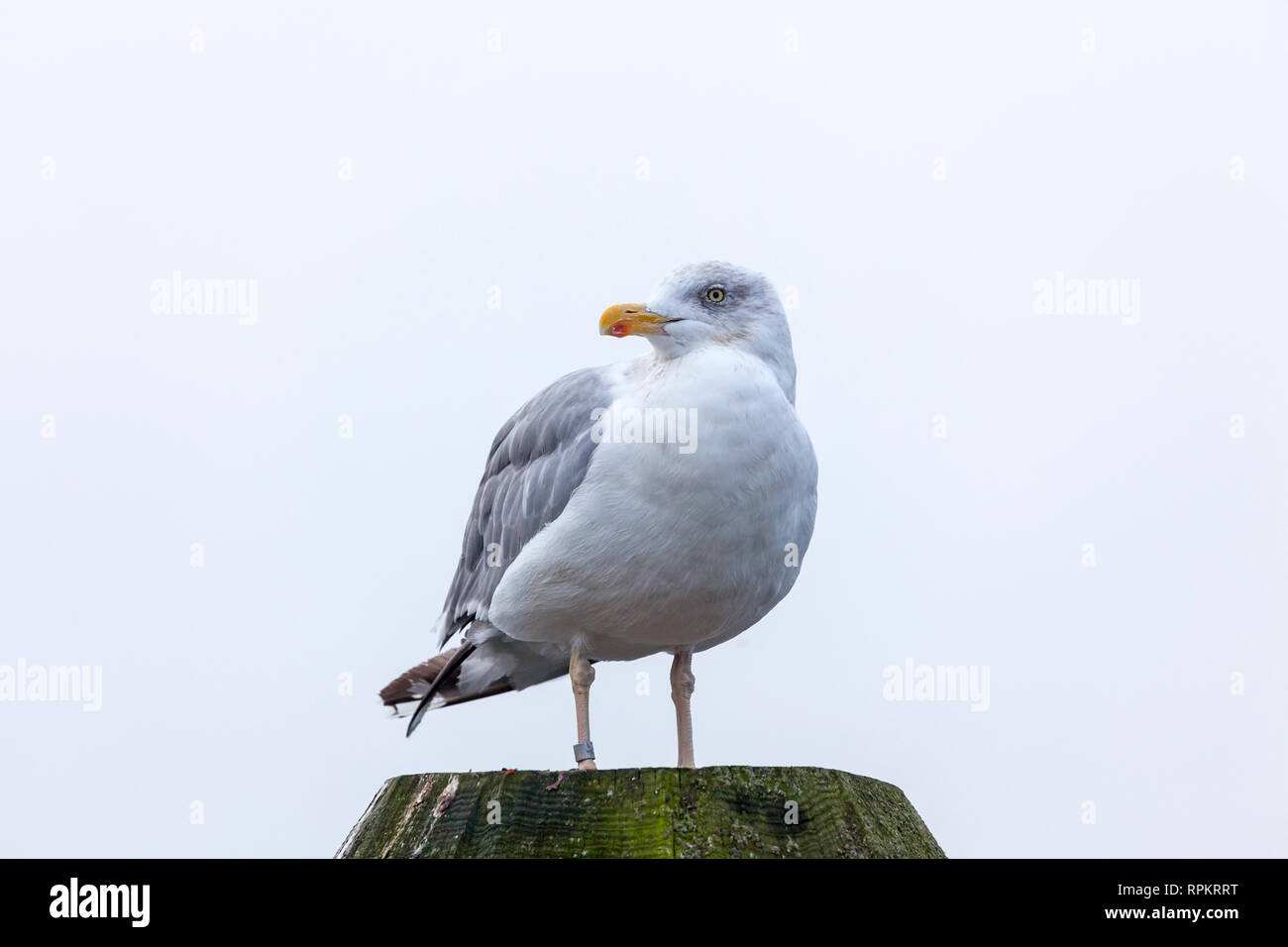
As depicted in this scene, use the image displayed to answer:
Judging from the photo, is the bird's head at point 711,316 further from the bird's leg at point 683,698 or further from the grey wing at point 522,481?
the bird's leg at point 683,698

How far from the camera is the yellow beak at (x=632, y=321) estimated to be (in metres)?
5.71

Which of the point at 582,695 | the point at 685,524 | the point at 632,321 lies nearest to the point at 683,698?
the point at 582,695

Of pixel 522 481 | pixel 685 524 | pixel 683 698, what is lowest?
pixel 683 698

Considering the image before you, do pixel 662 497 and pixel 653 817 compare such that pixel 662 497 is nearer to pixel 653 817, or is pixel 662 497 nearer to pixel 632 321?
pixel 632 321

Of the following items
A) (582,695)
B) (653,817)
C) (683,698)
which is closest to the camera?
(653,817)

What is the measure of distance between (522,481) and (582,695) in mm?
976

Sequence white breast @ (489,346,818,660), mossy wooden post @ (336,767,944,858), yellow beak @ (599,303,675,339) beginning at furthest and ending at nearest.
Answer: yellow beak @ (599,303,675,339) < white breast @ (489,346,818,660) < mossy wooden post @ (336,767,944,858)

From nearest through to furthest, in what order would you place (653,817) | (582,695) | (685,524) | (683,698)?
(653,817)
(685,524)
(582,695)
(683,698)

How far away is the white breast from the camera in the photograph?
536 cm

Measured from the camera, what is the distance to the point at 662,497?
17.7 feet

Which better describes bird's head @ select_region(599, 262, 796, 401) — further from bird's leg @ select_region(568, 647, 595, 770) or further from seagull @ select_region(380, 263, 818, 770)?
bird's leg @ select_region(568, 647, 595, 770)

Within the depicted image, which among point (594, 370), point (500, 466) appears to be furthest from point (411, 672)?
point (594, 370)

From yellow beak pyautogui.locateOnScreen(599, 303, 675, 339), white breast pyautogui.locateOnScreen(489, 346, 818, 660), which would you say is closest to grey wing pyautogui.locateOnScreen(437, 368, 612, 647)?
white breast pyautogui.locateOnScreen(489, 346, 818, 660)
